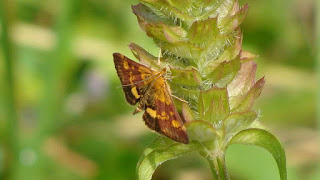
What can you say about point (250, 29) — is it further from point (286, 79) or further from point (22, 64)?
point (22, 64)

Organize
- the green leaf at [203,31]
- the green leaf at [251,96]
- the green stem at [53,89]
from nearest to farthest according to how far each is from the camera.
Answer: the green leaf at [203,31] → the green leaf at [251,96] → the green stem at [53,89]

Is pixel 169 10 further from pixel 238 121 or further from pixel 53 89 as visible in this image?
pixel 53 89

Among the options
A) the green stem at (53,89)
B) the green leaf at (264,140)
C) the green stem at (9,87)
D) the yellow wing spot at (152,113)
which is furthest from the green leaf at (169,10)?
the green stem at (53,89)

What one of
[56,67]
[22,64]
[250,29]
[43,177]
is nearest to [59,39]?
[56,67]

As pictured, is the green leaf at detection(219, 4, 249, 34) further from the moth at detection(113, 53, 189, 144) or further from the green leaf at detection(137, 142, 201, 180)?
the green leaf at detection(137, 142, 201, 180)

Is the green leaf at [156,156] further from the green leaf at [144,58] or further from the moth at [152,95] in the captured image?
the green leaf at [144,58]

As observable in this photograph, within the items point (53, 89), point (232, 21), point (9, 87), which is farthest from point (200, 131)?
point (53, 89)
